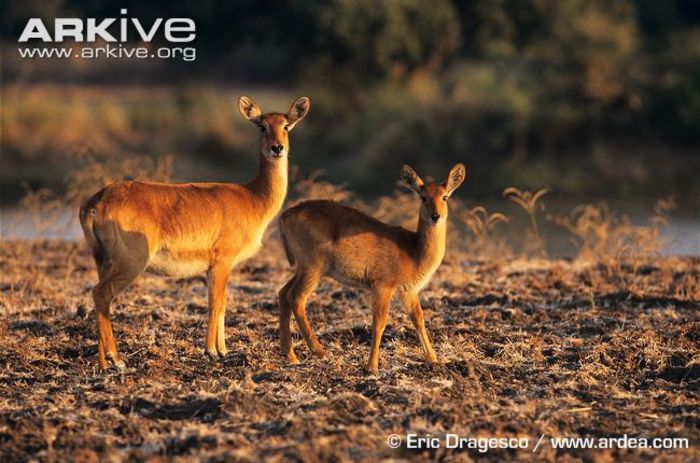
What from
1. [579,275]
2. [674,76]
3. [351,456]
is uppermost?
[674,76]

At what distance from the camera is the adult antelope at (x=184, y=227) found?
8.43 m

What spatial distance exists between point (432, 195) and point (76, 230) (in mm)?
9105

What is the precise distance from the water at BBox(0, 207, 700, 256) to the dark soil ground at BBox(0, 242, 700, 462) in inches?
97.7

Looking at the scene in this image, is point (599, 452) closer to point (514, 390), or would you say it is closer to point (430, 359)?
point (514, 390)

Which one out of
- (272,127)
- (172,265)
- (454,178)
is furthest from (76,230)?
(454,178)

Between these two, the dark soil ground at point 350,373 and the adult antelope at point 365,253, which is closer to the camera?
the dark soil ground at point 350,373

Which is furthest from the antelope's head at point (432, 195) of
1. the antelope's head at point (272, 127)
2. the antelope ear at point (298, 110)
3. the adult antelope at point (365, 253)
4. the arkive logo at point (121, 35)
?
the arkive logo at point (121, 35)

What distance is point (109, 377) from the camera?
8.16m

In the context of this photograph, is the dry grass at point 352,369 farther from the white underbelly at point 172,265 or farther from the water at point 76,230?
the water at point 76,230

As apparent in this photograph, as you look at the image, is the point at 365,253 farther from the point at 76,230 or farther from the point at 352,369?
the point at 76,230

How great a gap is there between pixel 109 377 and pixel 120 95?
28220 mm

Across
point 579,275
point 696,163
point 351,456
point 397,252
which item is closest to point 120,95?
point 696,163

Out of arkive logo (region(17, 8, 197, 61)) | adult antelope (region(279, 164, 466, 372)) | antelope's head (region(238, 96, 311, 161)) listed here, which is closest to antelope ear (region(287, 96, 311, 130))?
antelope's head (region(238, 96, 311, 161))

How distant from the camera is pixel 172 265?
8781mm
